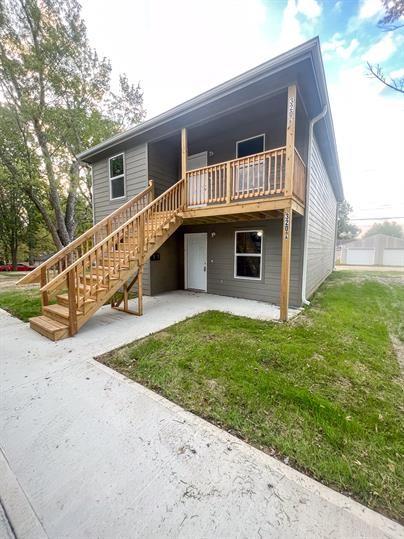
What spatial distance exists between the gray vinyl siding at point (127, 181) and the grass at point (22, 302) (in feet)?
9.98

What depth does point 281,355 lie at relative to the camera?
3.57 metres

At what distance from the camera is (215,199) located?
19.1 feet

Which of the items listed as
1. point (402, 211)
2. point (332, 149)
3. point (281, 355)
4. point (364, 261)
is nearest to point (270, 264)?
point (281, 355)

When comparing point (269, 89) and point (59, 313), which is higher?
point (269, 89)

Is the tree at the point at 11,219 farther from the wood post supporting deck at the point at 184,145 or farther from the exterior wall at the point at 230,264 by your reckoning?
the wood post supporting deck at the point at 184,145

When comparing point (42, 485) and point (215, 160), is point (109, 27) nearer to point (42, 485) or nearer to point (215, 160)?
point (215, 160)

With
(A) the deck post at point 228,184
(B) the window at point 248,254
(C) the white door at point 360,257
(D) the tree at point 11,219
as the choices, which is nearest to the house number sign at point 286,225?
(A) the deck post at point 228,184

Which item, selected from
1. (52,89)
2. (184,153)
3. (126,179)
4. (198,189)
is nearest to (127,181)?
(126,179)

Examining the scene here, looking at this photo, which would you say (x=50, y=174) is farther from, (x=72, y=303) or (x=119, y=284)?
(x=72, y=303)

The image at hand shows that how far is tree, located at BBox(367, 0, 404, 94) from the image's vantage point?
339 centimetres

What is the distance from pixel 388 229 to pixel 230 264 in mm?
60399

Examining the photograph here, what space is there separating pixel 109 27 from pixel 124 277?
12886 mm

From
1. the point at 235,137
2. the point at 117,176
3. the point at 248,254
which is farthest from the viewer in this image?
the point at 117,176

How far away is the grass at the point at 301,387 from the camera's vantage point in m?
1.86
